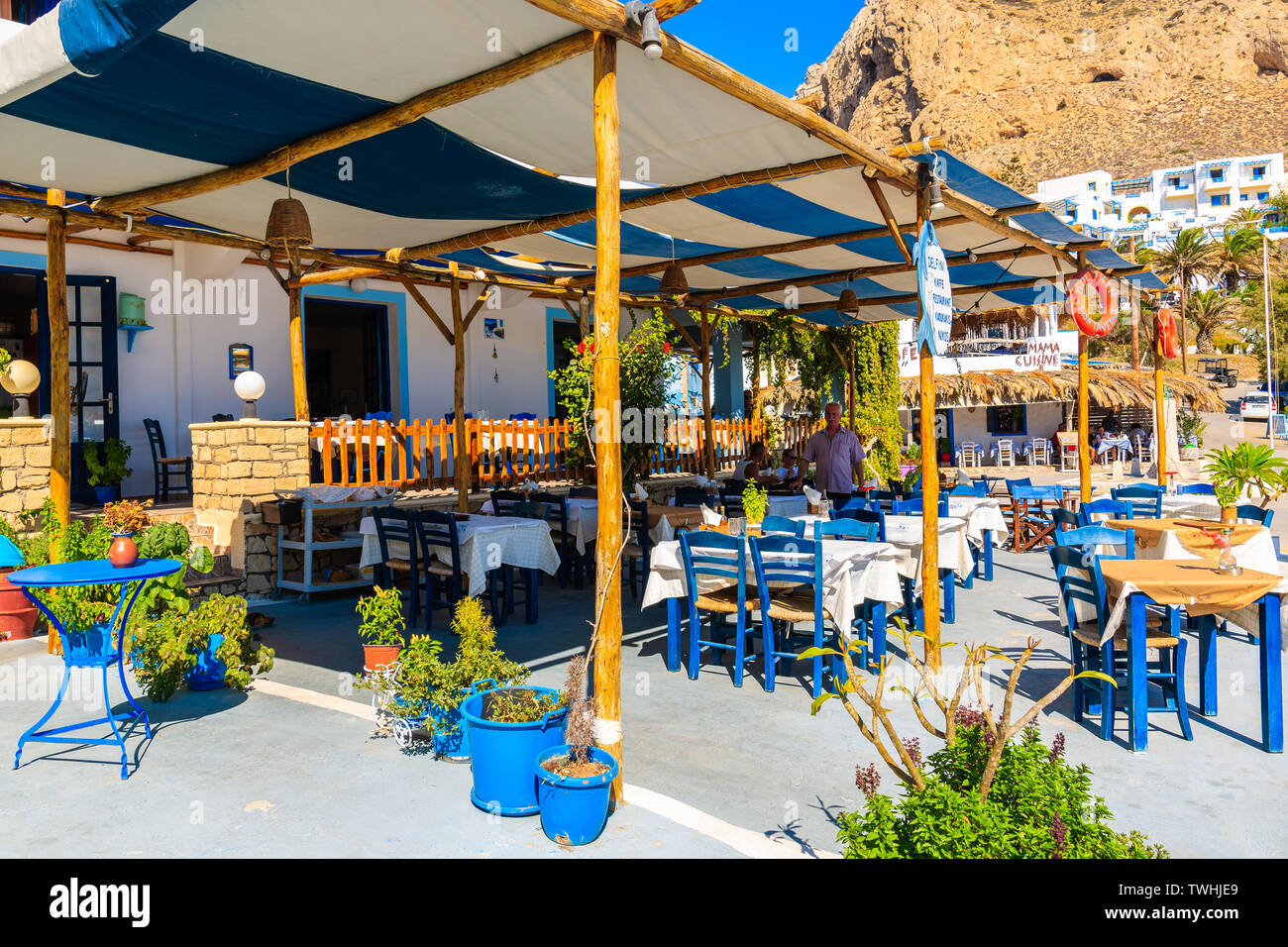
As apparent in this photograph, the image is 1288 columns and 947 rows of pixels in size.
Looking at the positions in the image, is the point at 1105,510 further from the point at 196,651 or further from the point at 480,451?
the point at 196,651

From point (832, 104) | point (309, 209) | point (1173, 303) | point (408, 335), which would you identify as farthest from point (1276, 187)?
point (309, 209)

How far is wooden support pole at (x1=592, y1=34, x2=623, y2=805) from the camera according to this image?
11.2ft

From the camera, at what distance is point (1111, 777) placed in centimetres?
371

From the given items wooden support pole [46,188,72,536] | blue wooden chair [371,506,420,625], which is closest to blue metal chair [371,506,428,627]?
blue wooden chair [371,506,420,625]

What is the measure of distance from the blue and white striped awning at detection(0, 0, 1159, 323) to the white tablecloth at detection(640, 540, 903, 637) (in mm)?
2327

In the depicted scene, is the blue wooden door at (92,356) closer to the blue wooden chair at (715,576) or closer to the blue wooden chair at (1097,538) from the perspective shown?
the blue wooden chair at (715,576)

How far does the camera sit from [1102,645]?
13.6ft

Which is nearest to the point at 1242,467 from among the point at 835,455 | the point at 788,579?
the point at 788,579

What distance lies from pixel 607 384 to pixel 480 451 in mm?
6775

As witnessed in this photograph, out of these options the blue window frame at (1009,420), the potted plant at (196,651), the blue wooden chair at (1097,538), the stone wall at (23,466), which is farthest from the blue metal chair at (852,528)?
the blue window frame at (1009,420)

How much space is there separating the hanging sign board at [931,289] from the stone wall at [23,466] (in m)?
6.04

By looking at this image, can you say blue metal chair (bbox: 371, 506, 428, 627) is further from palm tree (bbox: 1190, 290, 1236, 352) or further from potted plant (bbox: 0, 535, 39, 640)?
palm tree (bbox: 1190, 290, 1236, 352)

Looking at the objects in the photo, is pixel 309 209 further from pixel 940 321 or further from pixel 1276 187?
pixel 1276 187

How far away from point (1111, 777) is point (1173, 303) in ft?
174
